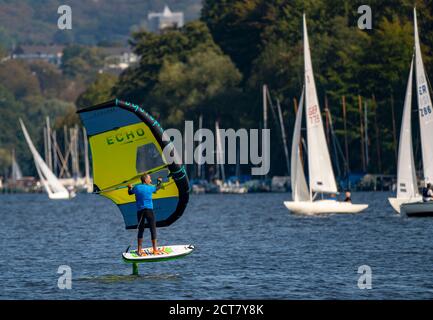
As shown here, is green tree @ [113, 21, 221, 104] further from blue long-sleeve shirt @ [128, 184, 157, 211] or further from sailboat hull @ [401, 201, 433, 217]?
blue long-sleeve shirt @ [128, 184, 157, 211]

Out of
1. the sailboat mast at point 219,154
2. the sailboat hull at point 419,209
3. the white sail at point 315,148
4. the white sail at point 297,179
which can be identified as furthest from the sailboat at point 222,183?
the sailboat hull at point 419,209

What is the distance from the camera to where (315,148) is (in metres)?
60.5

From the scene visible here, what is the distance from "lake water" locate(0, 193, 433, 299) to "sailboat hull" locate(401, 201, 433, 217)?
0.37 m

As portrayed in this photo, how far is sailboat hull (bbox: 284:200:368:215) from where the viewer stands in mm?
57406

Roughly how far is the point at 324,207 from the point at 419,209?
5951mm

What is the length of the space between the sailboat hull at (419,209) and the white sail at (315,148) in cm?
675

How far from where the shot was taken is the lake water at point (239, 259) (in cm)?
3047

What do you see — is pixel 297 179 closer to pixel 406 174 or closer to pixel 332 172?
pixel 332 172

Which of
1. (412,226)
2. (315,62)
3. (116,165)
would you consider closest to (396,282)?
(116,165)

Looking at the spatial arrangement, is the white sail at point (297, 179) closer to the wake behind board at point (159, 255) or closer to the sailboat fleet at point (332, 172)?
the sailboat fleet at point (332, 172)

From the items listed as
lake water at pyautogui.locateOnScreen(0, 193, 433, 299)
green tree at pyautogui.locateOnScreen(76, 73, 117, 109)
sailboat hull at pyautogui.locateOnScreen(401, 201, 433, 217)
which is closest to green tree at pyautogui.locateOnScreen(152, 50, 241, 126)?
green tree at pyautogui.locateOnScreen(76, 73, 117, 109)
